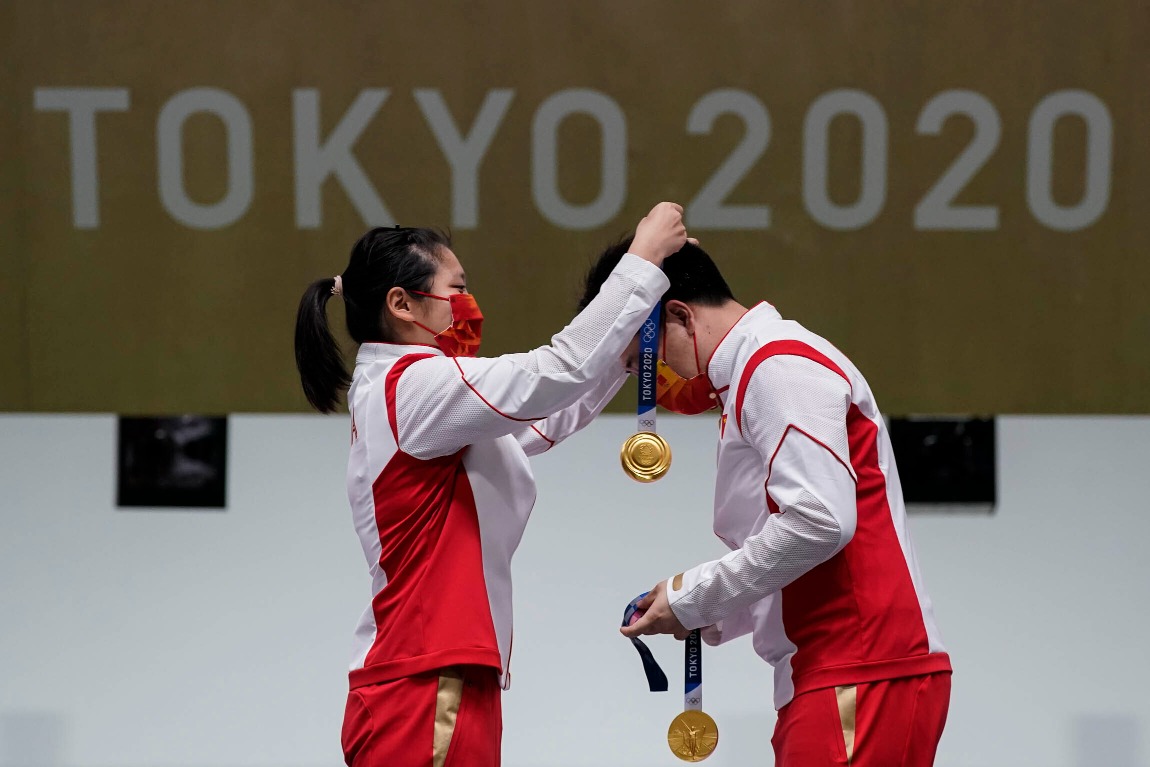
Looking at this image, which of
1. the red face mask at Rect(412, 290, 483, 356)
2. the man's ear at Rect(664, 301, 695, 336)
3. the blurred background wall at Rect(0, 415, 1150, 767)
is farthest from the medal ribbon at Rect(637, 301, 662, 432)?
the blurred background wall at Rect(0, 415, 1150, 767)

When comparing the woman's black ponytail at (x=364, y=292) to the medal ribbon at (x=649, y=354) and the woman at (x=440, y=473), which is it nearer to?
the woman at (x=440, y=473)

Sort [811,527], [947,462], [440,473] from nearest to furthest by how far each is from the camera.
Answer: [811,527]
[440,473]
[947,462]

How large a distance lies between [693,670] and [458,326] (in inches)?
25.7

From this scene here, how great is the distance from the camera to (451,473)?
5.79 ft

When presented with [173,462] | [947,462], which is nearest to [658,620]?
[947,462]

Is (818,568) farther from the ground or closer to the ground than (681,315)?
closer to the ground

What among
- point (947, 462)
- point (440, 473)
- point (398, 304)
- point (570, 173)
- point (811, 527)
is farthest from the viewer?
point (947, 462)

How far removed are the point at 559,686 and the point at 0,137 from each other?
2119 mm

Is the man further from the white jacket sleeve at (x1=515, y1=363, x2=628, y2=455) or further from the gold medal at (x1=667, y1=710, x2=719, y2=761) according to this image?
the white jacket sleeve at (x1=515, y1=363, x2=628, y2=455)

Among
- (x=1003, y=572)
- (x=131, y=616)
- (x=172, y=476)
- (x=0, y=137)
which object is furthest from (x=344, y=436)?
(x=1003, y=572)

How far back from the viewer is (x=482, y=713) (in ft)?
5.71

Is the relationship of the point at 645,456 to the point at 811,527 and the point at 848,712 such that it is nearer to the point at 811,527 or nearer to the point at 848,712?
the point at 811,527

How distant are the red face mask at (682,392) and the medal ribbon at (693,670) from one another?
0.37 meters

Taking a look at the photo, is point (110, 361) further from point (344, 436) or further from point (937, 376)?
point (937, 376)
